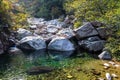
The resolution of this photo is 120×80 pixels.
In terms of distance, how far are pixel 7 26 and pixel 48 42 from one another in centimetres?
470

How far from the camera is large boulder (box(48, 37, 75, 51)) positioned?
2473cm

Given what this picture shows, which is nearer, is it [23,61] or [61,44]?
[23,61]

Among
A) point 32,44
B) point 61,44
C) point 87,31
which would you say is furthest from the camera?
point 32,44

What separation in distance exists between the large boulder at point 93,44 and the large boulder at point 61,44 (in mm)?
1613

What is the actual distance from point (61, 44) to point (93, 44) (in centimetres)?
366

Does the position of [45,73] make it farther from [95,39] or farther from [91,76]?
[95,39]

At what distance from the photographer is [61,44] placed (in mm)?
24750

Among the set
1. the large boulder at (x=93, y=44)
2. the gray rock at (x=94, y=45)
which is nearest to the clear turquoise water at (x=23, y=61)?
the large boulder at (x=93, y=44)

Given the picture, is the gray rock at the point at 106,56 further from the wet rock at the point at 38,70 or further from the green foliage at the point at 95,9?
the wet rock at the point at 38,70

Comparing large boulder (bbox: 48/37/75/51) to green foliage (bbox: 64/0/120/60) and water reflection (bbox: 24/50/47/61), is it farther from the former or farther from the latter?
green foliage (bbox: 64/0/120/60)

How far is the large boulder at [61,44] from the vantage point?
24734mm


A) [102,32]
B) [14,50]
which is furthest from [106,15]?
[14,50]

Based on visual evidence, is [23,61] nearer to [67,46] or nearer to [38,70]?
[38,70]

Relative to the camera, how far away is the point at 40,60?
2017cm
